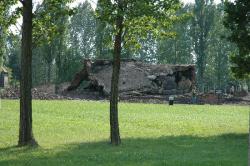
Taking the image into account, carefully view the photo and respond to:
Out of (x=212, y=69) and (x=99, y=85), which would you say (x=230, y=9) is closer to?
(x=99, y=85)

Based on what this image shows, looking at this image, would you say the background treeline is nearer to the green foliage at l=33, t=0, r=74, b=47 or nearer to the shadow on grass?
the green foliage at l=33, t=0, r=74, b=47

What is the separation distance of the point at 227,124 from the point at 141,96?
22.1 metres

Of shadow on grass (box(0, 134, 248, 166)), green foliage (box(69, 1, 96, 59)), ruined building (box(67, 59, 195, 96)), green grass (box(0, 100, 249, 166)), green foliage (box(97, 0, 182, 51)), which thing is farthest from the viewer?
green foliage (box(69, 1, 96, 59))

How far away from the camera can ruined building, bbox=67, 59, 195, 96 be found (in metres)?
49.0

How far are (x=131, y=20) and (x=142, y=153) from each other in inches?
178

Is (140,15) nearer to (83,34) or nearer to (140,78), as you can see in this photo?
(140,78)

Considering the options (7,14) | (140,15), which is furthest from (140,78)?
(140,15)

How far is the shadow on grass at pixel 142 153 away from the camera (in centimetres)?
1312

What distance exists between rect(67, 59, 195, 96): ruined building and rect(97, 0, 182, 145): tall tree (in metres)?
30.2

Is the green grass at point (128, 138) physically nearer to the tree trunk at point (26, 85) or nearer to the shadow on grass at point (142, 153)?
the shadow on grass at point (142, 153)

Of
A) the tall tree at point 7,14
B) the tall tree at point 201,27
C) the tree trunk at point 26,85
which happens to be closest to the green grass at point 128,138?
the tree trunk at point 26,85

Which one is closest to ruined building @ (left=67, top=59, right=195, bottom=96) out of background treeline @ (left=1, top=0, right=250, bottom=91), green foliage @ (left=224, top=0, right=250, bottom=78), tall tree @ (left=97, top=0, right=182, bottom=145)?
background treeline @ (left=1, top=0, right=250, bottom=91)

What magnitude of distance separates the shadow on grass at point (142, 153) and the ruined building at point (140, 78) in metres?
29.5

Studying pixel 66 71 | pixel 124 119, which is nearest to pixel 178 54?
pixel 66 71
